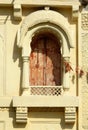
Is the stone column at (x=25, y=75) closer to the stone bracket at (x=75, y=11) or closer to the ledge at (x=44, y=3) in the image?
the ledge at (x=44, y=3)

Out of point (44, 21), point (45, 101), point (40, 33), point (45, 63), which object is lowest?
point (45, 101)

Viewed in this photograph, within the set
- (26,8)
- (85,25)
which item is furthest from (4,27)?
(85,25)

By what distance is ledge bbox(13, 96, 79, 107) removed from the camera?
13.3m

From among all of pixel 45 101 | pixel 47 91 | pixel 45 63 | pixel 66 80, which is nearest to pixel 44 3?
pixel 45 63

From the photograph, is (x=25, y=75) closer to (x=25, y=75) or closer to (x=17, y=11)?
(x=25, y=75)

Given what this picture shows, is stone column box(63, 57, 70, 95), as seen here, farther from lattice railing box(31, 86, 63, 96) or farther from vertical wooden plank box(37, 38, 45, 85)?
vertical wooden plank box(37, 38, 45, 85)

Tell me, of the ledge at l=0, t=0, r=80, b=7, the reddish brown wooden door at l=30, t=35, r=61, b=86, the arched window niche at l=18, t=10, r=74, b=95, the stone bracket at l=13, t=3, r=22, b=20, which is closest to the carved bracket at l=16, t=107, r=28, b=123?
the arched window niche at l=18, t=10, r=74, b=95

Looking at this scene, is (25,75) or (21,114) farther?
(25,75)

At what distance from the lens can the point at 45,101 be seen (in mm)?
13344

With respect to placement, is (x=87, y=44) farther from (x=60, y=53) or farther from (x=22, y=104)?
(x=22, y=104)

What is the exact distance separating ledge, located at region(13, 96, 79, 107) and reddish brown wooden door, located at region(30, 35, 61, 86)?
454 millimetres

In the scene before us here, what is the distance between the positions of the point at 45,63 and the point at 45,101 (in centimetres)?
83

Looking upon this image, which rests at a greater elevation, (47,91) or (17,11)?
(17,11)

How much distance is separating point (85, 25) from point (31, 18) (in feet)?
3.33
